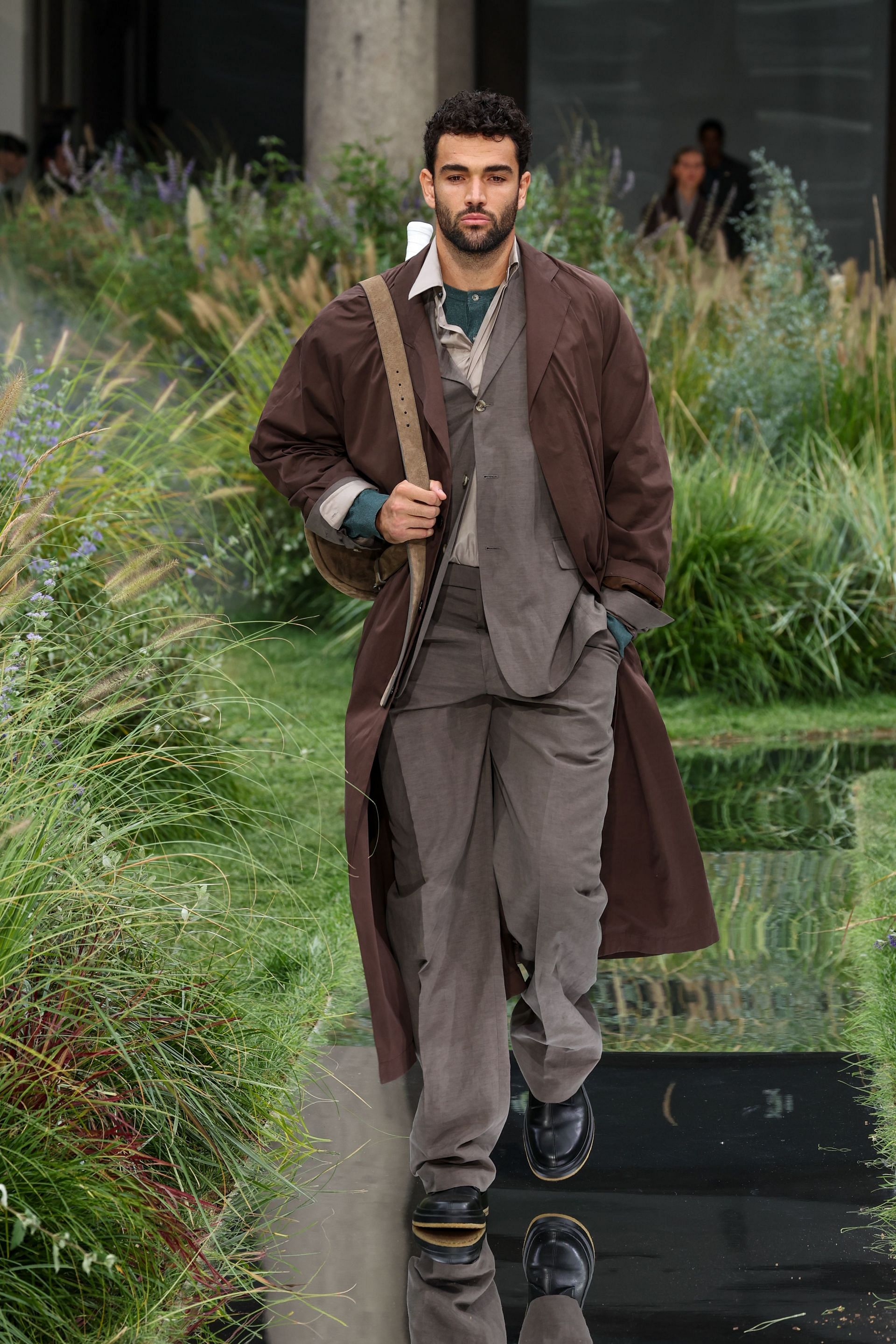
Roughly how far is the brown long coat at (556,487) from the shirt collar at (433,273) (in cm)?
3

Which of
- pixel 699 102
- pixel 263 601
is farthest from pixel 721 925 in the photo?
pixel 699 102

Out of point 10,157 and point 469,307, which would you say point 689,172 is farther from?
point 469,307

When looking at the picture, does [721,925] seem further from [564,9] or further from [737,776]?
[564,9]

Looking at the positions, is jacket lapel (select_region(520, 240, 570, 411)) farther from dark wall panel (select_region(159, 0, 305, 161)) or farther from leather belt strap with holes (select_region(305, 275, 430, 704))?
dark wall panel (select_region(159, 0, 305, 161))

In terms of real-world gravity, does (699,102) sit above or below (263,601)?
above

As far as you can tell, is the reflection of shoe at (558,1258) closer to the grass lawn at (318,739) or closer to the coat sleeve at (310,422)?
the grass lawn at (318,739)

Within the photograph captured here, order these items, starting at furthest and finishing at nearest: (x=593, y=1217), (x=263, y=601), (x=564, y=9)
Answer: (x=564, y=9)
(x=263, y=601)
(x=593, y=1217)

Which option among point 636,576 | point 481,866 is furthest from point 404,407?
point 481,866

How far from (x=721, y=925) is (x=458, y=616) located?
2054mm

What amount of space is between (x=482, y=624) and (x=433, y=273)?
2.20 feet

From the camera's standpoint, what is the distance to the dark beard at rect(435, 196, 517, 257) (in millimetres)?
3203

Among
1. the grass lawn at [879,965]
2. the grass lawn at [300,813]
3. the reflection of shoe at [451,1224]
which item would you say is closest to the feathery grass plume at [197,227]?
the grass lawn at [300,813]

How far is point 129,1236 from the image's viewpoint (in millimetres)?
2846

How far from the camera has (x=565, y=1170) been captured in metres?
3.40
